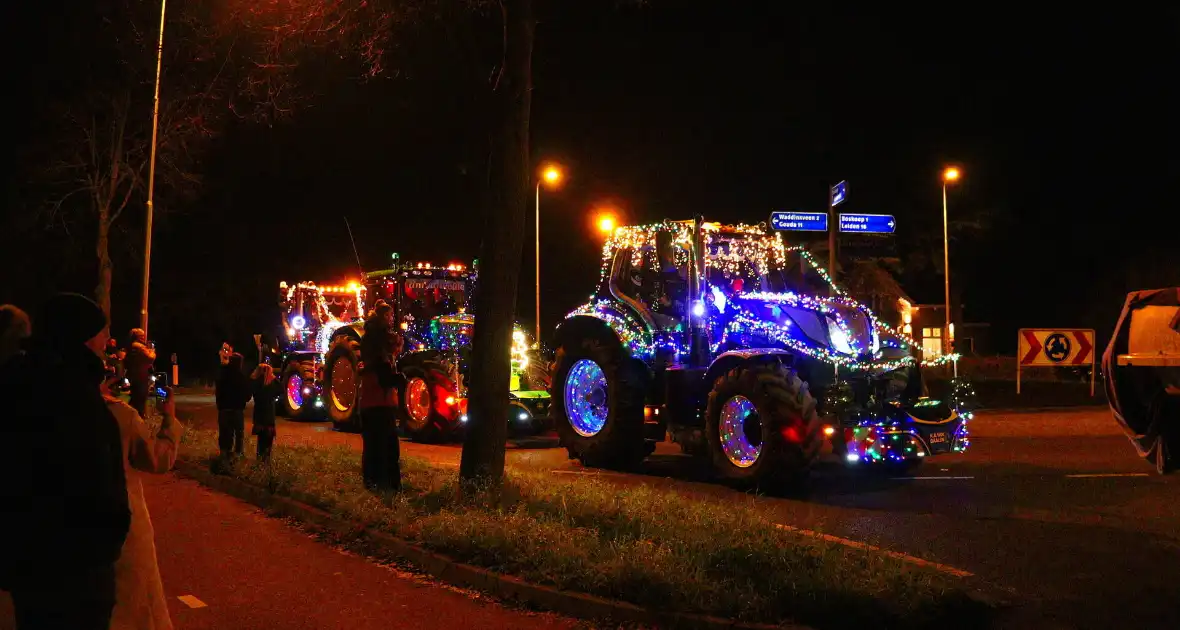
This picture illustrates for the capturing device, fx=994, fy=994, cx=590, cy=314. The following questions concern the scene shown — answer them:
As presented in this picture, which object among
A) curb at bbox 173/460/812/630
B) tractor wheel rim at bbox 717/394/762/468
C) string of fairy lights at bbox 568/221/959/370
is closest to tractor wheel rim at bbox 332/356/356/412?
string of fairy lights at bbox 568/221/959/370

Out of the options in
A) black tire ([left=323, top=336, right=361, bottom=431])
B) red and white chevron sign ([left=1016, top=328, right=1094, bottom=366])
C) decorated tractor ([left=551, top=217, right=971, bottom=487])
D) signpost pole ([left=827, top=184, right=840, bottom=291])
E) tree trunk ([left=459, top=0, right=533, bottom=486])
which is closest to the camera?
tree trunk ([left=459, top=0, right=533, bottom=486])

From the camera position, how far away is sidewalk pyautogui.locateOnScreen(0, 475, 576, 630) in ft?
21.4

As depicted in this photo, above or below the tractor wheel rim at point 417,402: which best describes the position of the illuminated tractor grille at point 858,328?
above

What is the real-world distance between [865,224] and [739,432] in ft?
29.9

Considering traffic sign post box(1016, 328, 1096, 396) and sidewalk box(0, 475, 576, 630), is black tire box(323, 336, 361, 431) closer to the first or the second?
sidewalk box(0, 475, 576, 630)

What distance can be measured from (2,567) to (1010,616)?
5519 millimetres

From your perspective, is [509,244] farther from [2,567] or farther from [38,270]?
[38,270]

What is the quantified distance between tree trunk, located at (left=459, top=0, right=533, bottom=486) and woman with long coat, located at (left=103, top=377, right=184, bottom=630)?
5632 mm

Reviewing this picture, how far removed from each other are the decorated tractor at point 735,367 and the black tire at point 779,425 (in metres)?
0.01

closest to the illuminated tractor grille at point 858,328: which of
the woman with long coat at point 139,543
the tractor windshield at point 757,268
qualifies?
the tractor windshield at point 757,268

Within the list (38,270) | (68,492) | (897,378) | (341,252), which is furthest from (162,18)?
(341,252)

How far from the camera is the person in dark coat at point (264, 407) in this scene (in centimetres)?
1266

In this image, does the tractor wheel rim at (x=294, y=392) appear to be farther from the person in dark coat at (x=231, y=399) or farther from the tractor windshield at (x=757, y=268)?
the tractor windshield at (x=757, y=268)

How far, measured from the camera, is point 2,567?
3.19 metres
